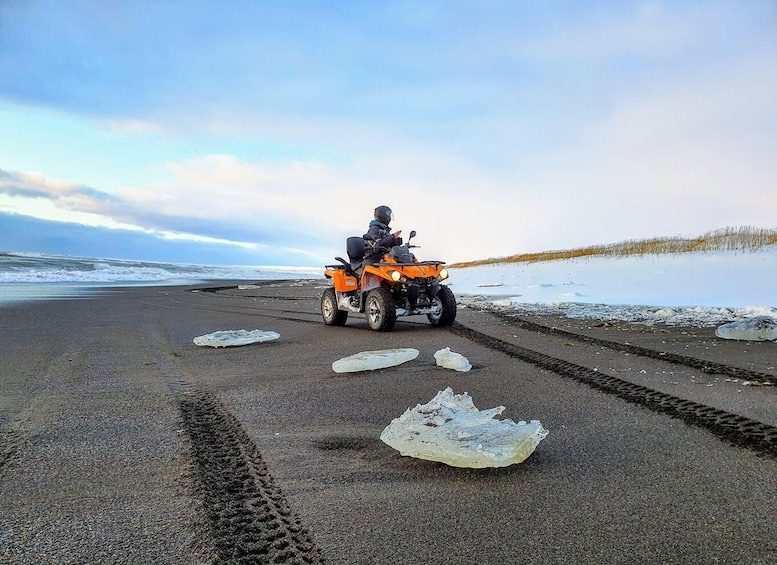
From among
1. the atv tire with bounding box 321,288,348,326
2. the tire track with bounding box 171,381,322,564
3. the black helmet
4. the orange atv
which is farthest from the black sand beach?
the black helmet

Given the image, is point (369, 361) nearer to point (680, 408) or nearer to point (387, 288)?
point (680, 408)

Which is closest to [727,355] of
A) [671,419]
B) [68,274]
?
[671,419]

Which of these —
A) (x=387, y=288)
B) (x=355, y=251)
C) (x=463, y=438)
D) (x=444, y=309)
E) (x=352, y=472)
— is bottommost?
(x=352, y=472)

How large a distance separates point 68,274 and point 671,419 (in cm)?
2745

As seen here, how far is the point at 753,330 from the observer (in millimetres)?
5496

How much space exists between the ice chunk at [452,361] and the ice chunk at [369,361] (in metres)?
0.33

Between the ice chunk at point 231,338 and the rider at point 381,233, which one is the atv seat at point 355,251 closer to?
the rider at point 381,233

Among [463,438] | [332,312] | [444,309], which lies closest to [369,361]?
[463,438]

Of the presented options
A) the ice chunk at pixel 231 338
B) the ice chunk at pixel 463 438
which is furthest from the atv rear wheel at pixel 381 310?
the ice chunk at pixel 463 438

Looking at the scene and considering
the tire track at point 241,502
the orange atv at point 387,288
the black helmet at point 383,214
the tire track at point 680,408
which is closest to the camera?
the tire track at point 241,502

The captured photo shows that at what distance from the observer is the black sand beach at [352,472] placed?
1.62 m

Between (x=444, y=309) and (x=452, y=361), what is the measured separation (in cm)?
312

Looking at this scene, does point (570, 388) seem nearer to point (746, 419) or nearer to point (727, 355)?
point (746, 419)

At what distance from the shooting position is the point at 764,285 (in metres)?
10.8
